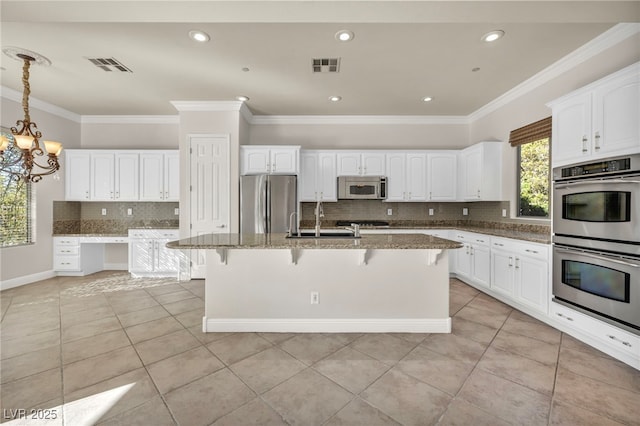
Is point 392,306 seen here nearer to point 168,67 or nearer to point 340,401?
point 340,401

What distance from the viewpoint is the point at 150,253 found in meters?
4.80

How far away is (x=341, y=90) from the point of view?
159 inches

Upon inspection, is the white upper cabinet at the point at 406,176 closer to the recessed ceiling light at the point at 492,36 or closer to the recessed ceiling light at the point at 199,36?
the recessed ceiling light at the point at 492,36

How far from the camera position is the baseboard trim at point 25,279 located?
408cm

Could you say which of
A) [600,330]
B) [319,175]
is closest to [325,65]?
[319,175]

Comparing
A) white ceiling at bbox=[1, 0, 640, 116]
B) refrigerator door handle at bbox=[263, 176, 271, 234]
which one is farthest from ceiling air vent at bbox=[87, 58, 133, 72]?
refrigerator door handle at bbox=[263, 176, 271, 234]

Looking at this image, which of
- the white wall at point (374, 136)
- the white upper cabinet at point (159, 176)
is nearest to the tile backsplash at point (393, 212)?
the white wall at point (374, 136)

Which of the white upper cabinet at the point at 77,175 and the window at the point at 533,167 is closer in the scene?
the window at the point at 533,167

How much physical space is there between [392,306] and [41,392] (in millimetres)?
2829

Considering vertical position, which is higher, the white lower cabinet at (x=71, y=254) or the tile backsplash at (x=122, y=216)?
the tile backsplash at (x=122, y=216)

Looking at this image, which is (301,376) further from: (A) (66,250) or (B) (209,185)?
(A) (66,250)

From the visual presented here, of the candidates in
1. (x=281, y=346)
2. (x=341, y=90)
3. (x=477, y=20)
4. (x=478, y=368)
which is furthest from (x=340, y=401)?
(x=341, y=90)

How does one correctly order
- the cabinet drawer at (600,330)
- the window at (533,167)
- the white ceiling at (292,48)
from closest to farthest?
1. the white ceiling at (292,48)
2. the cabinet drawer at (600,330)
3. the window at (533,167)

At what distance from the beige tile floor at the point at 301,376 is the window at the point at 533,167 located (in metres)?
1.71
